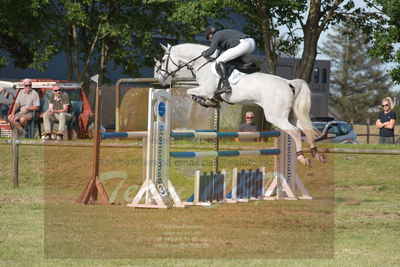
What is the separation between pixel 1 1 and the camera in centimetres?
2494

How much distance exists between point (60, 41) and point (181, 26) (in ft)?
12.8

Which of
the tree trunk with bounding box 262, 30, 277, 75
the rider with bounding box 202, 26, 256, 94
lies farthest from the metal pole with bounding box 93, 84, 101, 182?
the tree trunk with bounding box 262, 30, 277, 75

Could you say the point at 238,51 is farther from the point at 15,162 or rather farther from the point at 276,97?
the point at 15,162

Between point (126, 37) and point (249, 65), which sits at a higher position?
point (126, 37)

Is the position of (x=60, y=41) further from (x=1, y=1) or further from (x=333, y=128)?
(x=333, y=128)

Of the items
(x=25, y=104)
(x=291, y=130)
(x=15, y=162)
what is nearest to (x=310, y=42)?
(x=25, y=104)

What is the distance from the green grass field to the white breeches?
188 cm

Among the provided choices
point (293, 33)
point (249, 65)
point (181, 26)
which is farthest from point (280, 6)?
point (249, 65)

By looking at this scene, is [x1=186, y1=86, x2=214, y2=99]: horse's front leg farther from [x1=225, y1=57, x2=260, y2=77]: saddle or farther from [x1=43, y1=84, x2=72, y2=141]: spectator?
[x1=43, y1=84, x2=72, y2=141]: spectator

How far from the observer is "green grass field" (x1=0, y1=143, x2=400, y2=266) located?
6.69 metres

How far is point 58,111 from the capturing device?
1611 cm

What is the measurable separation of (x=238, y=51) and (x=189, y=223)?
9.55ft

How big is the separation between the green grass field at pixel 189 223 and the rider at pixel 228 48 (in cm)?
163

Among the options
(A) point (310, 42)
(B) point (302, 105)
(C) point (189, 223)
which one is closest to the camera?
(C) point (189, 223)
